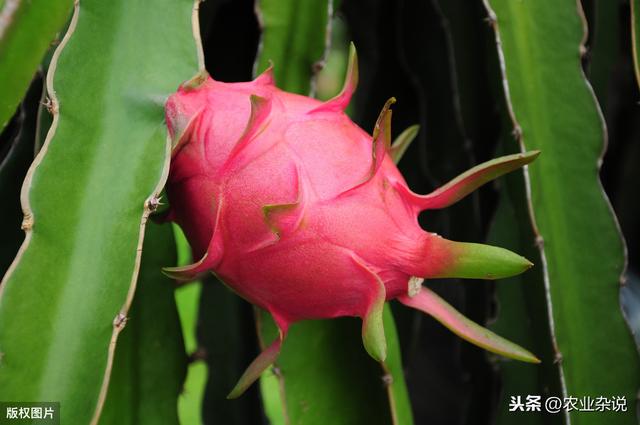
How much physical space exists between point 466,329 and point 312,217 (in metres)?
0.17

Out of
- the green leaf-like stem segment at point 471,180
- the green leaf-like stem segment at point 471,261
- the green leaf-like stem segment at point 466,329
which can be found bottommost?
the green leaf-like stem segment at point 466,329

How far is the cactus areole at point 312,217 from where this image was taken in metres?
0.57

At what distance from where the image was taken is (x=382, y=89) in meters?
1.03

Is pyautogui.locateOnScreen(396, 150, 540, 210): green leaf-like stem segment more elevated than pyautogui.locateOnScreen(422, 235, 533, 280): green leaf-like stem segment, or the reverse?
pyautogui.locateOnScreen(396, 150, 540, 210): green leaf-like stem segment

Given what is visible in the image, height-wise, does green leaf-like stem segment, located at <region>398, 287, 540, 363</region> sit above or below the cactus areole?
below

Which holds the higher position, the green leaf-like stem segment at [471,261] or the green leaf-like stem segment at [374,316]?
the green leaf-like stem segment at [471,261]

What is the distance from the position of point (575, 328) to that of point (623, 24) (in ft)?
1.53

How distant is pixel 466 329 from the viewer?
2.05 ft

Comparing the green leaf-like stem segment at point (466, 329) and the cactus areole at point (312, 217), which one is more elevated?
the cactus areole at point (312, 217)

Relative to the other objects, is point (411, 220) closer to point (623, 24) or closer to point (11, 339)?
point (11, 339)

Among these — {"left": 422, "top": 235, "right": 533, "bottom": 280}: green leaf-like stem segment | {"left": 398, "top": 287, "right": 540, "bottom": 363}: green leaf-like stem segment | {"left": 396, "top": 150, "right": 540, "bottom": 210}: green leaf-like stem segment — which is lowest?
{"left": 398, "top": 287, "right": 540, "bottom": 363}: green leaf-like stem segment

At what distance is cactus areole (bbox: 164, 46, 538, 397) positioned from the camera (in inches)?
22.5

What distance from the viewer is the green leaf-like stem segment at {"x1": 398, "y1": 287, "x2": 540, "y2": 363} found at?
0.61 meters

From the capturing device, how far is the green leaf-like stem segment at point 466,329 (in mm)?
612
